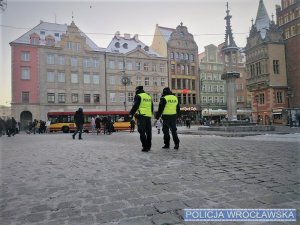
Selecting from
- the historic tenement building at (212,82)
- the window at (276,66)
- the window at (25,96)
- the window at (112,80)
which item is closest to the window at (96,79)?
the window at (112,80)

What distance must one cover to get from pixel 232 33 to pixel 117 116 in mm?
19143

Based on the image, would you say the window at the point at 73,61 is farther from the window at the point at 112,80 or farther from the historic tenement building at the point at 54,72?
the window at the point at 112,80

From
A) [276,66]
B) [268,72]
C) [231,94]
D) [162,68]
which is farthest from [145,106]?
[162,68]

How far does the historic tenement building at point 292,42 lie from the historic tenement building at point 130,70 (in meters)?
23.7

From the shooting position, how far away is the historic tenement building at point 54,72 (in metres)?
44.2

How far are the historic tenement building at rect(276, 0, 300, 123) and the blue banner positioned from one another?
42726mm

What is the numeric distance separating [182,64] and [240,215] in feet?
191

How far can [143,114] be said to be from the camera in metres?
7.95

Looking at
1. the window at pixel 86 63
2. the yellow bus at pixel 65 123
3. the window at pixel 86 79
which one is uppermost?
the window at pixel 86 63

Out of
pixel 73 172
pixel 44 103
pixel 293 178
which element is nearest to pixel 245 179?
pixel 293 178

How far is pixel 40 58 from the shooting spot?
1781 inches

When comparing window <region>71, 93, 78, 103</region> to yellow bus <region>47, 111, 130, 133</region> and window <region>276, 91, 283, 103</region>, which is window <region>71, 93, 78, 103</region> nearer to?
yellow bus <region>47, 111, 130, 133</region>

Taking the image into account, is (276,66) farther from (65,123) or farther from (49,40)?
(49,40)

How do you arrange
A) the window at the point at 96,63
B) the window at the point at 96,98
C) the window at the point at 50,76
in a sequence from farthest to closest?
the window at the point at 96,63 < the window at the point at 96,98 < the window at the point at 50,76
